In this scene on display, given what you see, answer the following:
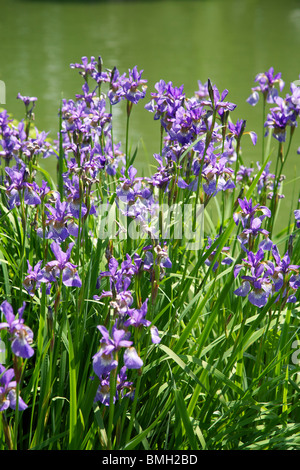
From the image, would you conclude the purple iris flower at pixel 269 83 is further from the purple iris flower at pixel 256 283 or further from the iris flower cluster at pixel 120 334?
the iris flower cluster at pixel 120 334

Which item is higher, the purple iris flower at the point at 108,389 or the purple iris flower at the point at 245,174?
the purple iris flower at the point at 245,174

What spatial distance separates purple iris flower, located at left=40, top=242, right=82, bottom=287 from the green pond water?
306 centimetres

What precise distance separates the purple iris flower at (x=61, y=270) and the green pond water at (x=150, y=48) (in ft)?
10.0

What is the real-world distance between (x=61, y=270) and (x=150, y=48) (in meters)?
9.27

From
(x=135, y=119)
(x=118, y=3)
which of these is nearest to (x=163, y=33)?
(x=118, y=3)

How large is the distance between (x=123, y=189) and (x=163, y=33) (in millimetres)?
10538

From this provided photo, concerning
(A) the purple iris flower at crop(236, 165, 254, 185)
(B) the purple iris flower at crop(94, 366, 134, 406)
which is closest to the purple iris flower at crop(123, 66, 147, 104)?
(A) the purple iris flower at crop(236, 165, 254, 185)

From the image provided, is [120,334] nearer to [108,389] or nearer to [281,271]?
[108,389]

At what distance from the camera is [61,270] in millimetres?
1721

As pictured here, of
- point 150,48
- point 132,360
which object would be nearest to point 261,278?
point 132,360

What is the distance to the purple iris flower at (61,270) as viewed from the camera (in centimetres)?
170

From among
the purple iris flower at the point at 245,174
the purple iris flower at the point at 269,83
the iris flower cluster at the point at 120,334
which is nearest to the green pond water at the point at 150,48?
A: the purple iris flower at the point at 245,174

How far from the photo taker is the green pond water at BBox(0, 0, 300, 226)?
659cm
